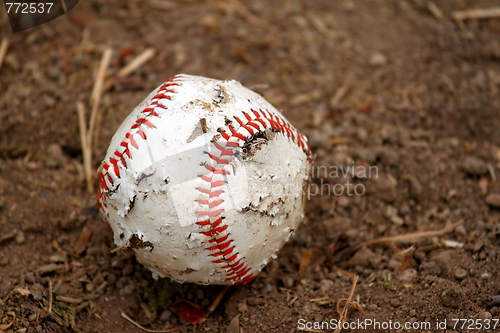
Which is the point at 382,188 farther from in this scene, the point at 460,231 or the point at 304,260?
the point at 304,260

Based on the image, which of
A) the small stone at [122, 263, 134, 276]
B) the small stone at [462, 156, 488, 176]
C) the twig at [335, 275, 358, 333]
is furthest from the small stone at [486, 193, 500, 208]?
the small stone at [122, 263, 134, 276]

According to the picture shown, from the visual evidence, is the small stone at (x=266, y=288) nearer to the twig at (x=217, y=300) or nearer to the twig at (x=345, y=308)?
the twig at (x=217, y=300)

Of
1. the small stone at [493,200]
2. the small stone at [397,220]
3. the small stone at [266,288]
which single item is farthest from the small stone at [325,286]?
the small stone at [493,200]

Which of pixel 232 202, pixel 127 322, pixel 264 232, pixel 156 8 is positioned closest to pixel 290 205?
pixel 264 232

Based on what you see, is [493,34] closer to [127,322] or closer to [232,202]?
[232,202]

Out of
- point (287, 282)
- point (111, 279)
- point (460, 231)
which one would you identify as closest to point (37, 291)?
point (111, 279)

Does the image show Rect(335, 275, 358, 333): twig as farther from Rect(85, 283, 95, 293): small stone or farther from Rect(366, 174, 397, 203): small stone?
Rect(85, 283, 95, 293): small stone
